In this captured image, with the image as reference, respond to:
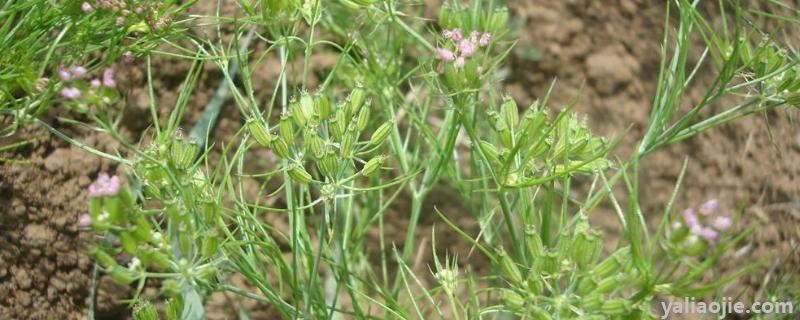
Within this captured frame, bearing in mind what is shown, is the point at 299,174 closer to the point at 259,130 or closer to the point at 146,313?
the point at 259,130

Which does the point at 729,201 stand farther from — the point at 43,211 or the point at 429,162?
the point at 43,211

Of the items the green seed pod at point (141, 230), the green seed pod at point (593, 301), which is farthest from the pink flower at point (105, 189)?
the green seed pod at point (593, 301)

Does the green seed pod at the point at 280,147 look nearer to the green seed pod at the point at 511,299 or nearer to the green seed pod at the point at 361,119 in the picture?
the green seed pod at the point at 361,119

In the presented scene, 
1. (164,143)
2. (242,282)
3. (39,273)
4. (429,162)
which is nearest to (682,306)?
(429,162)

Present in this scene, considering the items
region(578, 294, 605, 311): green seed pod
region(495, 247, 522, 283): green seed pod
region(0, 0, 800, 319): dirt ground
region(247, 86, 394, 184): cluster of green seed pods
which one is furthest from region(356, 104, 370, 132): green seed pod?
region(0, 0, 800, 319): dirt ground

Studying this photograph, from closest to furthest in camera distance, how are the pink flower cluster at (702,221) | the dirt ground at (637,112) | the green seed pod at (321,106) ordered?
the pink flower cluster at (702,221)
the green seed pod at (321,106)
the dirt ground at (637,112)
